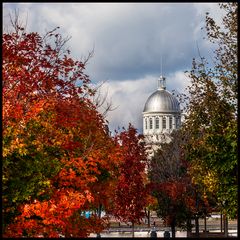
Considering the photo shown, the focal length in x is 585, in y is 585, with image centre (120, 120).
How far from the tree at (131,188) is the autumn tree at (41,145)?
2147 cm

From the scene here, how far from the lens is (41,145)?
619 inches

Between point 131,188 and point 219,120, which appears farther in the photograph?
point 131,188

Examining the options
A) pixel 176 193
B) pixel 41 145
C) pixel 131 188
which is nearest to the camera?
pixel 41 145

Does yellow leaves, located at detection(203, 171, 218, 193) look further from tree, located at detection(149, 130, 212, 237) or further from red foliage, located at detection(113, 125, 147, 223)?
red foliage, located at detection(113, 125, 147, 223)

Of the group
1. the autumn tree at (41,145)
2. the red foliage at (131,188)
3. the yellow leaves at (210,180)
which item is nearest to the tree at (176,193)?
the red foliage at (131,188)

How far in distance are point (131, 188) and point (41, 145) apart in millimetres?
27330

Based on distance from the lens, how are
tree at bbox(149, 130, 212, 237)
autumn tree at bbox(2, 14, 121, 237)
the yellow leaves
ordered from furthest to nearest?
tree at bbox(149, 130, 212, 237)
the yellow leaves
autumn tree at bbox(2, 14, 121, 237)

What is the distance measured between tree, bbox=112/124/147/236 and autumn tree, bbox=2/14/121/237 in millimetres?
21473

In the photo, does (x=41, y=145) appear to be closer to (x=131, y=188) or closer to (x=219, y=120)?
(x=219, y=120)

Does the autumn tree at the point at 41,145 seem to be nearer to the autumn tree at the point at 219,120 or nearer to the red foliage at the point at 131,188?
the autumn tree at the point at 219,120

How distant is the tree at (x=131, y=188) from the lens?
136ft

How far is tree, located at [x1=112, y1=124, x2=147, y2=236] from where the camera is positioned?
1635 inches

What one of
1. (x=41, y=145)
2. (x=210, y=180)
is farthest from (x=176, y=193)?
(x=41, y=145)

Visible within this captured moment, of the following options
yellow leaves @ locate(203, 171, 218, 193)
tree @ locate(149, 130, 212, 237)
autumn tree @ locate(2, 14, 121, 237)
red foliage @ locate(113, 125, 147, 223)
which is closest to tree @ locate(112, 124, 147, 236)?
red foliage @ locate(113, 125, 147, 223)
